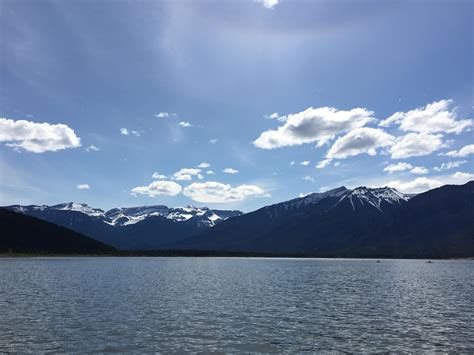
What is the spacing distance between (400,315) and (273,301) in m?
22.0

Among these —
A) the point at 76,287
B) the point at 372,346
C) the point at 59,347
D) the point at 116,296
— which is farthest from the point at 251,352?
the point at 76,287

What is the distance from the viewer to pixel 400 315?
198 ft

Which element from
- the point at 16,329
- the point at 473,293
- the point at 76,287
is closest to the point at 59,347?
the point at 16,329

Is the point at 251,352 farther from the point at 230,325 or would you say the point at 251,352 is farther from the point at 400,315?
the point at 400,315

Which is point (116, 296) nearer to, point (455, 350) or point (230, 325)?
point (230, 325)

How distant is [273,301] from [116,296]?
2900 cm

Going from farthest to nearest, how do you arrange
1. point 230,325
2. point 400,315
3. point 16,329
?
point 400,315
point 230,325
point 16,329

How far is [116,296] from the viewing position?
76.9m

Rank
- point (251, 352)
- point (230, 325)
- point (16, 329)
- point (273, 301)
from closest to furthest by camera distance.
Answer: point (251, 352) < point (16, 329) < point (230, 325) < point (273, 301)

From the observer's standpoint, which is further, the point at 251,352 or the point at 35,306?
the point at 35,306

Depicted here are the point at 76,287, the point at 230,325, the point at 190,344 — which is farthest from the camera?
the point at 76,287

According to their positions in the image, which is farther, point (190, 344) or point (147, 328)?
point (147, 328)

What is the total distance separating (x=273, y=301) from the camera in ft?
242

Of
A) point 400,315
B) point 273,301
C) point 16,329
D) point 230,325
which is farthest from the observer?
point 273,301
